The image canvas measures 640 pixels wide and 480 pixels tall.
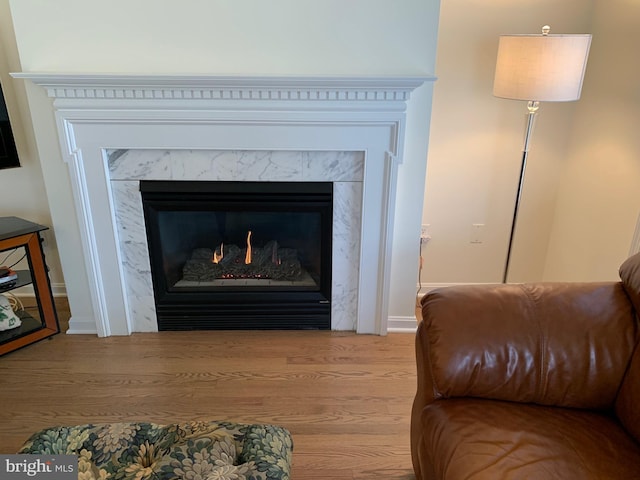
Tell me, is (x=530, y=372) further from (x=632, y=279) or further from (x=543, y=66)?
(x=543, y=66)

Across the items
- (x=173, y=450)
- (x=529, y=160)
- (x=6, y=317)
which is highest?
(x=529, y=160)

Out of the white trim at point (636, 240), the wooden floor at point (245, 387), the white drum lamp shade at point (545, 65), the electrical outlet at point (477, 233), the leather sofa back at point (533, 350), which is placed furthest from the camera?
the electrical outlet at point (477, 233)

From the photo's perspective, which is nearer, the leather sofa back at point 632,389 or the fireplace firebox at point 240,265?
the leather sofa back at point 632,389

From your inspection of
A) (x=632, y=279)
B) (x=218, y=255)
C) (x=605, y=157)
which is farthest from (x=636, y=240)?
(x=218, y=255)

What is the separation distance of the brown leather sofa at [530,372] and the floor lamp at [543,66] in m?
0.94

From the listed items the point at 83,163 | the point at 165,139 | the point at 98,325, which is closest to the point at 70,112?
the point at 83,163

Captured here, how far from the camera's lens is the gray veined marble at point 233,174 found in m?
2.33

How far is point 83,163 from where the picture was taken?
2301 mm

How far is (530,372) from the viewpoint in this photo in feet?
4.66

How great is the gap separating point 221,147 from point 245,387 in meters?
1.09

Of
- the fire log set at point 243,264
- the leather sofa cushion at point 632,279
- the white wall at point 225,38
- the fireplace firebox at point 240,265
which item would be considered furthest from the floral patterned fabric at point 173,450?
the white wall at point 225,38

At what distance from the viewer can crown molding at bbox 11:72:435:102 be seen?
208cm

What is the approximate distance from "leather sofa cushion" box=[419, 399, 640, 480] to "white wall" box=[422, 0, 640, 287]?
1.35 m

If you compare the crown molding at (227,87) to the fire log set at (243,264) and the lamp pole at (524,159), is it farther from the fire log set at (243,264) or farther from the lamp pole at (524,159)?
the fire log set at (243,264)
